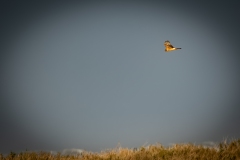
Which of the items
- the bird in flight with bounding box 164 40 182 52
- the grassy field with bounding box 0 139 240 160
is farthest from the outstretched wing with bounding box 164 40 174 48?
the grassy field with bounding box 0 139 240 160

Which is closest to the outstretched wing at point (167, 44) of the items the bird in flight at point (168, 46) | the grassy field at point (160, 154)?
the bird in flight at point (168, 46)

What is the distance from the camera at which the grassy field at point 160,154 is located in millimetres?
12852

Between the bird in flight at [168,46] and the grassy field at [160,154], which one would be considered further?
the bird in flight at [168,46]

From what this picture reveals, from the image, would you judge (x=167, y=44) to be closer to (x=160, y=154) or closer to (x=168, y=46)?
(x=168, y=46)

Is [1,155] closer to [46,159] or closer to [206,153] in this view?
[46,159]

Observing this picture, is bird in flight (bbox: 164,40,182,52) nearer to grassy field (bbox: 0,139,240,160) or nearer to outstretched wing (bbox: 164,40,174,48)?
outstretched wing (bbox: 164,40,174,48)

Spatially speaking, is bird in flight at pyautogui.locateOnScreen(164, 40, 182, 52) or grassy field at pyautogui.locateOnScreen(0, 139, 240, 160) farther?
bird in flight at pyautogui.locateOnScreen(164, 40, 182, 52)

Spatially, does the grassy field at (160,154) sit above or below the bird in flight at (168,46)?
below

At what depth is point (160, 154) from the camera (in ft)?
45.3

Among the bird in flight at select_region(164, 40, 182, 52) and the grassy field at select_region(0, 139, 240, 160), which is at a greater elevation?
the bird in flight at select_region(164, 40, 182, 52)

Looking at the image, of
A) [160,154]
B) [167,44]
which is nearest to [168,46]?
[167,44]

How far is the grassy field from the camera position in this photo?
12852 millimetres

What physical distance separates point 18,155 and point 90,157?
11.9 ft

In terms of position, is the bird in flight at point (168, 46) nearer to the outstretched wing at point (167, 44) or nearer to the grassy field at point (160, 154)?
the outstretched wing at point (167, 44)
